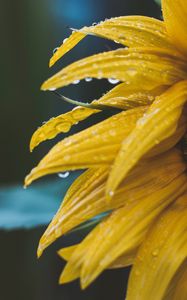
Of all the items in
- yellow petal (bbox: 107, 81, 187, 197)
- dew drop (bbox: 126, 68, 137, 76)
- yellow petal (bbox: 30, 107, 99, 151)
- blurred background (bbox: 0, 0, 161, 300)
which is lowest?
blurred background (bbox: 0, 0, 161, 300)

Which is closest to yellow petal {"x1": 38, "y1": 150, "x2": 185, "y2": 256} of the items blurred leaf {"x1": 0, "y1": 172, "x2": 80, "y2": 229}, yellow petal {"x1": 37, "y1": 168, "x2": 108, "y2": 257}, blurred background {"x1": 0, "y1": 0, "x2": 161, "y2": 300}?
yellow petal {"x1": 37, "y1": 168, "x2": 108, "y2": 257}

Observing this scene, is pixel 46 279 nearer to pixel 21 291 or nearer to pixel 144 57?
pixel 21 291

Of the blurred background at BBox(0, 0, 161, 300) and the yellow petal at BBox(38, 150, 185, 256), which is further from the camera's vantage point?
the blurred background at BBox(0, 0, 161, 300)

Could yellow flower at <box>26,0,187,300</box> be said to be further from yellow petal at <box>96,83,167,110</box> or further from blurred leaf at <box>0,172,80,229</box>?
blurred leaf at <box>0,172,80,229</box>

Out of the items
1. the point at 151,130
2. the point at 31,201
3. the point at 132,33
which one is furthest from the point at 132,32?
the point at 31,201

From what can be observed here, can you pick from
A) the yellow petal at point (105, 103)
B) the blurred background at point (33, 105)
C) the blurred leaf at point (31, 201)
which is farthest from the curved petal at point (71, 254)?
the blurred background at point (33, 105)

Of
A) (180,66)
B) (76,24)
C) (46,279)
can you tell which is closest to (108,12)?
(76,24)
